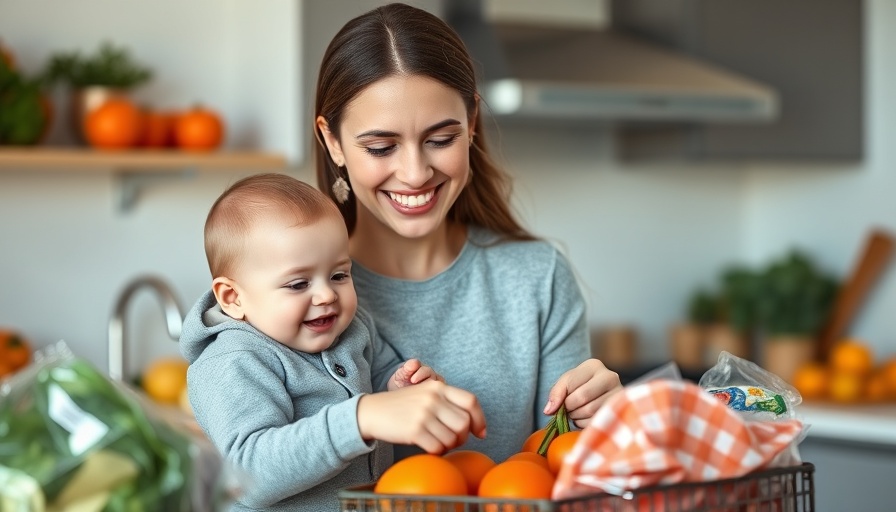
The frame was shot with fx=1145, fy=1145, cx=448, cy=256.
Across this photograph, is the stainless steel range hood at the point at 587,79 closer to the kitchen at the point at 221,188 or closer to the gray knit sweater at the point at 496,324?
the kitchen at the point at 221,188

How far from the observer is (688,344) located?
3.77 meters

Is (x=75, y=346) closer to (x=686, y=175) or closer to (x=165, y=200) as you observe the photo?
(x=165, y=200)

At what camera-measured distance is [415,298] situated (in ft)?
4.76

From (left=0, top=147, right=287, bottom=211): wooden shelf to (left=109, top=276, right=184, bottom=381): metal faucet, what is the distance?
9.2 inches

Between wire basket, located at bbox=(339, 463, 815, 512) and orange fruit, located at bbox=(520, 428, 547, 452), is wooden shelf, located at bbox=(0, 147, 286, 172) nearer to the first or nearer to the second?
orange fruit, located at bbox=(520, 428, 547, 452)

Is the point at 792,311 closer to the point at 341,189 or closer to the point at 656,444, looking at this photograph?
the point at 341,189

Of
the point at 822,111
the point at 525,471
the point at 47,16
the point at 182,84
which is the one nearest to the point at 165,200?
the point at 182,84

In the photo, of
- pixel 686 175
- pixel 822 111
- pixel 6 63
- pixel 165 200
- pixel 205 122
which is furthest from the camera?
pixel 686 175

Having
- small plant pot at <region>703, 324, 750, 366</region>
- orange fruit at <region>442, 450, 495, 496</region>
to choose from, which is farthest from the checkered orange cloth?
small plant pot at <region>703, 324, 750, 366</region>

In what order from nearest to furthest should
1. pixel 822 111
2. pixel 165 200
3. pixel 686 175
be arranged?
pixel 165 200 < pixel 822 111 < pixel 686 175

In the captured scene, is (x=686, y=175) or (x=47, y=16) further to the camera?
(x=686, y=175)

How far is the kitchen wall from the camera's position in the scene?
290 centimetres

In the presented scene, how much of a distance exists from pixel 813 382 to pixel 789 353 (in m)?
0.26

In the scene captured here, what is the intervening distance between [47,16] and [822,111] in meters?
2.31
